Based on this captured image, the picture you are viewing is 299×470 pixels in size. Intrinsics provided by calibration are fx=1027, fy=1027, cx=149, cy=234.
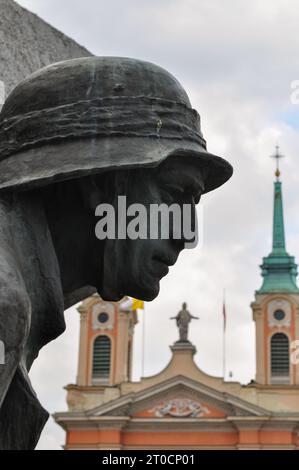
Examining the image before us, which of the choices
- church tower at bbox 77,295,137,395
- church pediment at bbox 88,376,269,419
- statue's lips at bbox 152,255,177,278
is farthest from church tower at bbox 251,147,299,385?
statue's lips at bbox 152,255,177,278

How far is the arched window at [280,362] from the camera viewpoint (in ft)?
104

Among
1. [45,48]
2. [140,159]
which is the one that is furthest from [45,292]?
[45,48]

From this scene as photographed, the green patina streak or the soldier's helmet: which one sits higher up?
the green patina streak

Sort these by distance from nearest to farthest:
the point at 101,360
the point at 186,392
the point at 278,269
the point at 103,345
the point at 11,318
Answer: the point at 11,318, the point at 186,392, the point at 101,360, the point at 103,345, the point at 278,269

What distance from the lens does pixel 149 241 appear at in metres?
1.22

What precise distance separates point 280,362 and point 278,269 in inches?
148

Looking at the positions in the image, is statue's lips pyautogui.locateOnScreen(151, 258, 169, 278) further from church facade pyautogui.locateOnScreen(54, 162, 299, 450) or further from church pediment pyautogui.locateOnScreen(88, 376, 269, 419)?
church pediment pyautogui.locateOnScreen(88, 376, 269, 419)

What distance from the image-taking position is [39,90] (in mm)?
1259

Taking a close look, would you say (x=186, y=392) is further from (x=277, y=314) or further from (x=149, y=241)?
(x=149, y=241)

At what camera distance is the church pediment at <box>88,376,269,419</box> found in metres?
28.8

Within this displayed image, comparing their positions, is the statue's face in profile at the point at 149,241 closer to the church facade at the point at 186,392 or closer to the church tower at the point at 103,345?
the church facade at the point at 186,392

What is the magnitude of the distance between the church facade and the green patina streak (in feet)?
0.11

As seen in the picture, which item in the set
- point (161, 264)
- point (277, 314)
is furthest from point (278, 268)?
point (161, 264)

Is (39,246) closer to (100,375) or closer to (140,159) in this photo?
→ (140,159)
